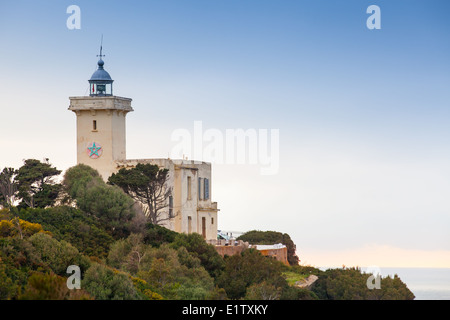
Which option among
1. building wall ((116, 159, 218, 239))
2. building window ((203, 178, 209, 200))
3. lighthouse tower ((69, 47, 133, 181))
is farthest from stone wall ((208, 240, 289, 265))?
lighthouse tower ((69, 47, 133, 181))

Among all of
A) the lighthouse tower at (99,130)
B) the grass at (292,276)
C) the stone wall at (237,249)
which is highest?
the lighthouse tower at (99,130)

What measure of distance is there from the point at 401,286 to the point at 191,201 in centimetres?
1172

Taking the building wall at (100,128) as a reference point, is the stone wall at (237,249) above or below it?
below

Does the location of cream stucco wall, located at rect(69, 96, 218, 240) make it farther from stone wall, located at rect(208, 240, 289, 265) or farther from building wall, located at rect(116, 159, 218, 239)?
stone wall, located at rect(208, 240, 289, 265)

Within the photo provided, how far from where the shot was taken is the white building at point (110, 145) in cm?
5309

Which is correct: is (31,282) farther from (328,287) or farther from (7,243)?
(328,287)

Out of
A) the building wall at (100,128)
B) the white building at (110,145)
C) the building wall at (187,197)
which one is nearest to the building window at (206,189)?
the building wall at (187,197)

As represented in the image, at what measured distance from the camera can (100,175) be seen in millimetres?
52750

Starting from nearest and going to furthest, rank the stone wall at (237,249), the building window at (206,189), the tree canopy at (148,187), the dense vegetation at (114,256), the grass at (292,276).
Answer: the dense vegetation at (114,256)
the grass at (292,276)
the tree canopy at (148,187)
the stone wall at (237,249)
the building window at (206,189)

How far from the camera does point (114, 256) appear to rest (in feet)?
143

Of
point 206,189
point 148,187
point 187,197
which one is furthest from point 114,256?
point 206,189

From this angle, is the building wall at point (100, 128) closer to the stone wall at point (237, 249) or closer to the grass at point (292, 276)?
the stone wall at point (237, 249)

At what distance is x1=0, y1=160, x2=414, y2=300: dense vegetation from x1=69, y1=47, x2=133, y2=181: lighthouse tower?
7.03 ft
